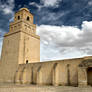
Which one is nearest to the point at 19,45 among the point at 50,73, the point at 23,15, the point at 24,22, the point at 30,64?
the point at 30,64

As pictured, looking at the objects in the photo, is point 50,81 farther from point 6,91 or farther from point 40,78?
point 6,91

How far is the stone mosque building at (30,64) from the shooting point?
15.6 metres

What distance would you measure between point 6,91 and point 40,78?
8.97 metres

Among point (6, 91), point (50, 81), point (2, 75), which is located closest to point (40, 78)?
point (50, 81)

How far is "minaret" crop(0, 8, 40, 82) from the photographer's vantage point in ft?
79.5

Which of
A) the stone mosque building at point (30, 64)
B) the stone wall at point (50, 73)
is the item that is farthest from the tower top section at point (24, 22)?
the stone wall at point (50, 73)

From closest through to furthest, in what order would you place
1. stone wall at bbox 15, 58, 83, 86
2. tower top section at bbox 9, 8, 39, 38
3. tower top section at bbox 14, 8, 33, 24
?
stone wall at bbox 15, 58, 83, 86, tower top section at bbox 9, 8, 39, 38, tower top section at bbox 14, 8, 33, 24


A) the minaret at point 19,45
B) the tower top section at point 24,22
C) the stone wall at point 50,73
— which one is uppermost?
the tower top section at point 24,22

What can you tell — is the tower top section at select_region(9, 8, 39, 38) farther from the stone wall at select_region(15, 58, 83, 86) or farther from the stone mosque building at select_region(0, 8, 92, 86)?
the stone wall at select_region(15, 58, 83, 86)

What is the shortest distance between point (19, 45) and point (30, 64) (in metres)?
5.14

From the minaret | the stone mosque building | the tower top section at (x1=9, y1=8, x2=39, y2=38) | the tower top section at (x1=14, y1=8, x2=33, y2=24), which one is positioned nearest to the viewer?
the stone mosque building

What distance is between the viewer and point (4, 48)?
88.7 feet

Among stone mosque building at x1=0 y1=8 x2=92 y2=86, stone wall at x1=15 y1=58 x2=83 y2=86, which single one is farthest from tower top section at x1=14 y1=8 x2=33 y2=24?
stone wall at x1=15 y1=58 x2=83 y2=86

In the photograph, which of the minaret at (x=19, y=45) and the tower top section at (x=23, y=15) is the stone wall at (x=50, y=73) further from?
the tower top section at (x=23, y=15)
